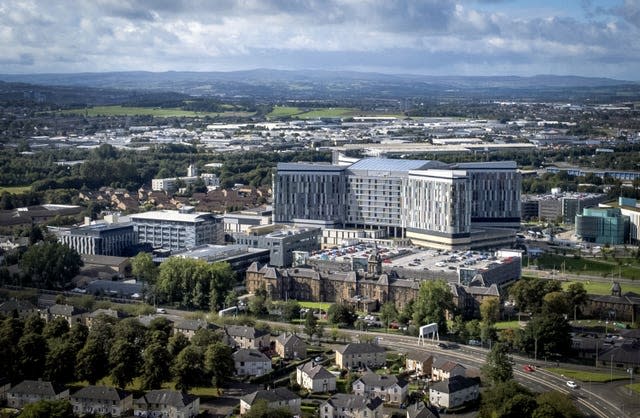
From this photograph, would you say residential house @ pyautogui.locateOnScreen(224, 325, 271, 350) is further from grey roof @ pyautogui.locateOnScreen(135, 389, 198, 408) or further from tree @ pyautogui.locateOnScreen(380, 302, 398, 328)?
grey roof @ pyautogui.locateOnScreen(135, 389, 198, 408)

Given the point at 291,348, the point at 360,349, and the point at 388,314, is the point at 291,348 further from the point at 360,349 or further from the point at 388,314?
the point at 388,314

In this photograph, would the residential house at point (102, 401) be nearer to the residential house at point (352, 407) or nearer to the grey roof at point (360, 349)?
the residential house at point (352, 407)

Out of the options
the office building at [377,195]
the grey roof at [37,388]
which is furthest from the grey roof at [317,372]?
the office building at [377,195]

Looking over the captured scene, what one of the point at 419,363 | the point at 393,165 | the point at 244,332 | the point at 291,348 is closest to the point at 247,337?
the point at 244,332

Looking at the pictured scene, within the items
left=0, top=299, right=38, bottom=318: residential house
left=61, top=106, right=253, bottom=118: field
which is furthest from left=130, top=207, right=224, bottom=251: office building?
left=61, top=106, right=253, bottom=118: field

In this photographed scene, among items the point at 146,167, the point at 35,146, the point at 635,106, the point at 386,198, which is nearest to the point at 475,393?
the point at 386,198
